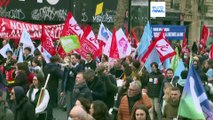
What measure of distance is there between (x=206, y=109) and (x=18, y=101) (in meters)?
2.81

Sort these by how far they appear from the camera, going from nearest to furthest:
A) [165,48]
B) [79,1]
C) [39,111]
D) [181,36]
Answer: [39,111], [165,48], [181,36], [79,1]

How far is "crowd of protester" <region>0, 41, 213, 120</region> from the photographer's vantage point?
27.5 feet

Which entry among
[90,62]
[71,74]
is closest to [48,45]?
[90,62]

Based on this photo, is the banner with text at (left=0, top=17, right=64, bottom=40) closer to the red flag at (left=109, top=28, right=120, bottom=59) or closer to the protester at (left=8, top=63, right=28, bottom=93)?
the red flag at (left=109, top=28, right=120, bottom=59)

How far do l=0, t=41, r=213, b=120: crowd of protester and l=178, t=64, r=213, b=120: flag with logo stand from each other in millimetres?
492

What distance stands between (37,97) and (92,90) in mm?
1453

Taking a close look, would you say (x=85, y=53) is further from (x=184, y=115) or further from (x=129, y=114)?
(x=184, y=115)

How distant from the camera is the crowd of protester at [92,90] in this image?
839 centimetres

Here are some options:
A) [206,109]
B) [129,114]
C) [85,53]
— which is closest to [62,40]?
[85,53]

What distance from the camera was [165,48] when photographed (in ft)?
54.1

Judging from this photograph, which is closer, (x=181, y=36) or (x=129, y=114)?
(x=129, y=114)

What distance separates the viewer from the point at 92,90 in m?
11.6

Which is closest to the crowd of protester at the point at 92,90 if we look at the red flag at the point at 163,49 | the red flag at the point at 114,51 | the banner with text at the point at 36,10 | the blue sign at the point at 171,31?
the red flag at the point at 114,51

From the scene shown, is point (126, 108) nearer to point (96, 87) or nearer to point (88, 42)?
point (96, 87)
